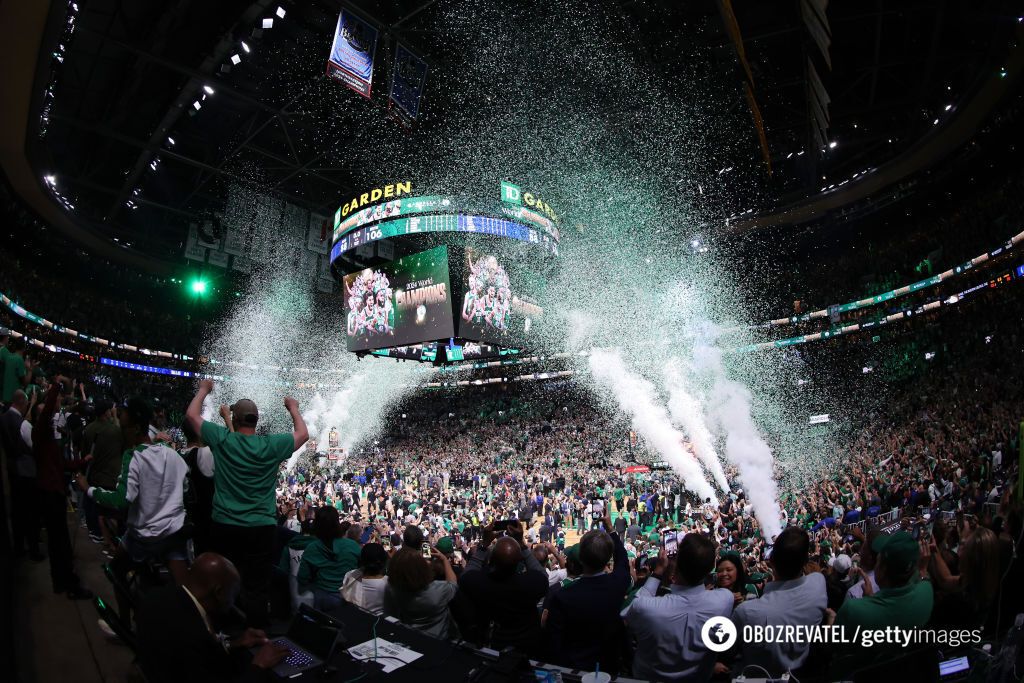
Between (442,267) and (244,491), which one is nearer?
(244,491)

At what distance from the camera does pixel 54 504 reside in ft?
12.9

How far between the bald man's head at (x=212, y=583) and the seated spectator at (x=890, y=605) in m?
2.51

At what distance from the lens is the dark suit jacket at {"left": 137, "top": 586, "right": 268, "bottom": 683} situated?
6.32 ft

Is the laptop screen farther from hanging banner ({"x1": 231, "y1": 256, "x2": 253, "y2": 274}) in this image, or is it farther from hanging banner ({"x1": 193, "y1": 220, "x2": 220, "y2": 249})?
hanging banner ({"x1": 231, "y1": 256, "x2": 253, "y2": 274})

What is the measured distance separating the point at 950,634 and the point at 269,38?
15.2 m

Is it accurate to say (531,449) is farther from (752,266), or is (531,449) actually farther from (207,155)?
(207,155)

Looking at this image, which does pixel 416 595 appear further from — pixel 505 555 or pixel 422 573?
pixel 505 555

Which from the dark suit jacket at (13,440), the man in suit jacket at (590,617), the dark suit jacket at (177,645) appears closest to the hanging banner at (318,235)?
the dark suit jacket at (13,440)

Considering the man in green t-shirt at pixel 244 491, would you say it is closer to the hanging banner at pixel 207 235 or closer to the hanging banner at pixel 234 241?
the hanging banner at pixel 207 235

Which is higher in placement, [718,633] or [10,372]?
[10,372]

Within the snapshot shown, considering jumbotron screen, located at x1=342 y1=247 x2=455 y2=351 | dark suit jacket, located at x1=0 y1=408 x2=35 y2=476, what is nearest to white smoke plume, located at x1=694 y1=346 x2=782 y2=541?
jumbotron screen, located at x1=342 y1=247 x2=455 y2=351

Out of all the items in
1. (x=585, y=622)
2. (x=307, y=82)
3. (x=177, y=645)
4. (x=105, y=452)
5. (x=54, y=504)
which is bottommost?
(x=585, y=622)

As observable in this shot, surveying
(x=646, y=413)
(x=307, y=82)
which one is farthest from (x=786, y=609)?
(x=646, y=413)

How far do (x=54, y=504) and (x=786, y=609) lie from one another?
14.7 ft
